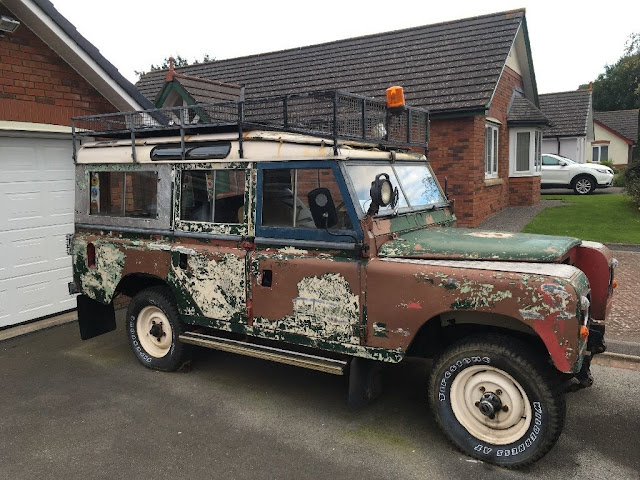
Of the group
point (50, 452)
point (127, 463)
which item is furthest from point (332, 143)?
point (50, 452)

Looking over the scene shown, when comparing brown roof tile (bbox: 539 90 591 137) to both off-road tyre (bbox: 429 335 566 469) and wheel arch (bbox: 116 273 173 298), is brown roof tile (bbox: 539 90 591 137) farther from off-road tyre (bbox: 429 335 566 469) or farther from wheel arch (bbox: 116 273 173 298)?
off-road tyre (bbox: 429 335 566 469)

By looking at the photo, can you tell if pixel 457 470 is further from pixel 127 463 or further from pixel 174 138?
pixel 174 138

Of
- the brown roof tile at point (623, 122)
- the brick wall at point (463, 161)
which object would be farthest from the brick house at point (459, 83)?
the brown roof tile at point (623, 122)

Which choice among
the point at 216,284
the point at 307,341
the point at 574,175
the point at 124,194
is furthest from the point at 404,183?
the point at 574,175

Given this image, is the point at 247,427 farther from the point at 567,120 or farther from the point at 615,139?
the point at 615,139

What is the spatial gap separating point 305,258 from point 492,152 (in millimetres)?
11974

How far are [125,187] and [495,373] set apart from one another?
380 centimetres

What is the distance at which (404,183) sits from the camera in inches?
189

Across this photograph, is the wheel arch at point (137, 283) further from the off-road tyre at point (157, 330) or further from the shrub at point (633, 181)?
the shrub at point (633, 181)

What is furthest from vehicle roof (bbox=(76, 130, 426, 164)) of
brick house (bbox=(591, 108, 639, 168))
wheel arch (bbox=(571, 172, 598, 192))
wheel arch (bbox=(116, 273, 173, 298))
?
brick house (bbox=(591, 108, 639, 168))

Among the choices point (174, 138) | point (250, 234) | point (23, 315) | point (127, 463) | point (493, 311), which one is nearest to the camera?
point (493, 311)

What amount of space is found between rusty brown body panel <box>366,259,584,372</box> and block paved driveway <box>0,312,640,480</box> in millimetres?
777

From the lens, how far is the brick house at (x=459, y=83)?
12.6 m

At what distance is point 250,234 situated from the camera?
14.9 ft
